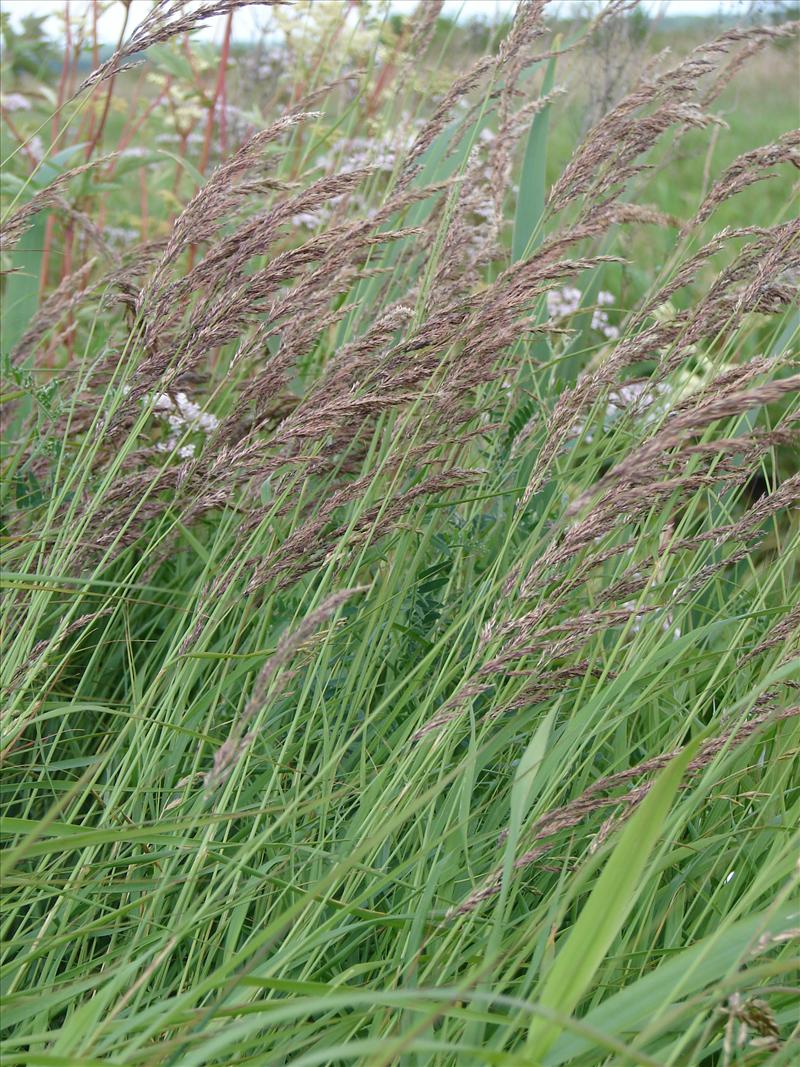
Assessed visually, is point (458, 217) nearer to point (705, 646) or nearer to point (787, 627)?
point (787, 627)

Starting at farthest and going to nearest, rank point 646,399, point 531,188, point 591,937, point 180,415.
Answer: point 531,188, point 180,415, point 646,399, point 591,937

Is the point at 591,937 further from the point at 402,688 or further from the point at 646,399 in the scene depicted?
the point at 646,399

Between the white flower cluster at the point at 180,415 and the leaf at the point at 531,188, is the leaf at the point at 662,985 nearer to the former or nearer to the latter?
Answer: the white flower cluster at the point at 180,415

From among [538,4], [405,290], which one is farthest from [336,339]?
[538,4]

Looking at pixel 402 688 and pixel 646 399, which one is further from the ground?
pixel 646 399

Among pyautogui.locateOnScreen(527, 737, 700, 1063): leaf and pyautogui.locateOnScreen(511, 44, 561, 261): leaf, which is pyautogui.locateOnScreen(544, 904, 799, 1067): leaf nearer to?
pyautogui.locateOnScreen(527, 737, 700, 1063): leaf

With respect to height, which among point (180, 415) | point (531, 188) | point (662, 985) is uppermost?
point (531, 188)

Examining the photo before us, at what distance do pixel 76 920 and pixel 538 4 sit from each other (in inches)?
59.5

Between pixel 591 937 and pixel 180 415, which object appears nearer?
pixel 591 937

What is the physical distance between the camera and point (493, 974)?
3.79 ft

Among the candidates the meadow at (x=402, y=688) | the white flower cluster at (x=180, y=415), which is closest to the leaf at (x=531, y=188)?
the meadow at (x=402, y=688)

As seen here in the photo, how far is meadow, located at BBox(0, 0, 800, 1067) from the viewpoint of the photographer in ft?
3.32

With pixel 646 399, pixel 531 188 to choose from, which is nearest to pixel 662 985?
pixel 646 399

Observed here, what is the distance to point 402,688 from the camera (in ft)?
5.31
